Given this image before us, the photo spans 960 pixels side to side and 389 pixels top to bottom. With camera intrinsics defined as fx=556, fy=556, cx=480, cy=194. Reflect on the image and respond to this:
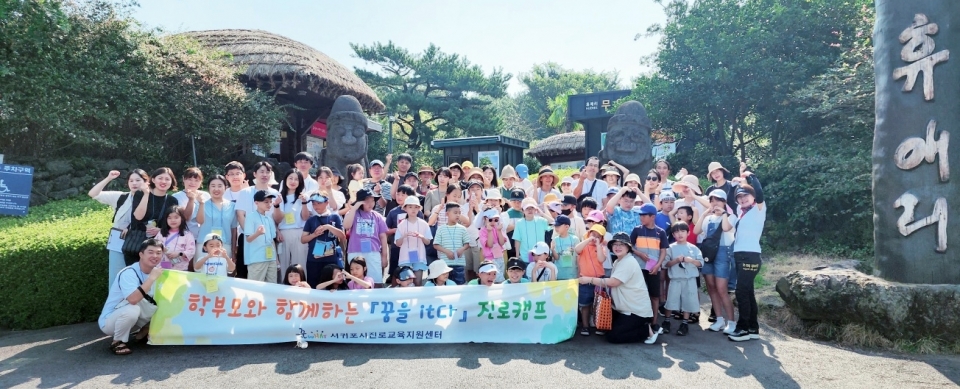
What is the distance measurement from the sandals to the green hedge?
1.48 m

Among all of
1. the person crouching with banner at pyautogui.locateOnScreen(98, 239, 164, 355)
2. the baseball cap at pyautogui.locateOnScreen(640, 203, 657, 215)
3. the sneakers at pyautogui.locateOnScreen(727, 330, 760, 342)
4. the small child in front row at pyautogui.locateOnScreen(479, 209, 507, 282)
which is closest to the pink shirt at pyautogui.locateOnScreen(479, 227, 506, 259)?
the small child in front row at pyautogui.locateOnScreen(479, 209, 507, 282)

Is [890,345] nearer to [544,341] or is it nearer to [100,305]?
[544,341]

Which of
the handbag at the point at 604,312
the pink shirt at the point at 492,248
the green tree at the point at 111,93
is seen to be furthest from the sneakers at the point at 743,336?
the green tree at the point at 111,93

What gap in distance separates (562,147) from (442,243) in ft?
58.1

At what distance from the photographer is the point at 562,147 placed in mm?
22766

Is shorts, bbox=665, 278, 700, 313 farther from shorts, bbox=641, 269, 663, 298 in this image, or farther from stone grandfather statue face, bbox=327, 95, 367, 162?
stone grandfather statue face, bbox=327, 95, 367, 162

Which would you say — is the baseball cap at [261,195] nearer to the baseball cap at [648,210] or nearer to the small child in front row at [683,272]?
the baseball cap at [648,210]

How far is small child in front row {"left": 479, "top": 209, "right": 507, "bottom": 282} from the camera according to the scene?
5730 mm

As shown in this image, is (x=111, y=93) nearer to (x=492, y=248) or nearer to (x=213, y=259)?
(x=213, y=259)

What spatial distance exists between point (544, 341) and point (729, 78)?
10.2 metres

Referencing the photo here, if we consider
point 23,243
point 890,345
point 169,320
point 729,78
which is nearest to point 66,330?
point 23,243

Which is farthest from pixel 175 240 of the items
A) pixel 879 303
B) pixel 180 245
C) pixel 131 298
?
pixel 879 303

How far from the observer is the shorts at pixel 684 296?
5.64 metres

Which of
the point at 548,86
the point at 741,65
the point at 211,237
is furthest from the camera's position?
the point at 548,86
